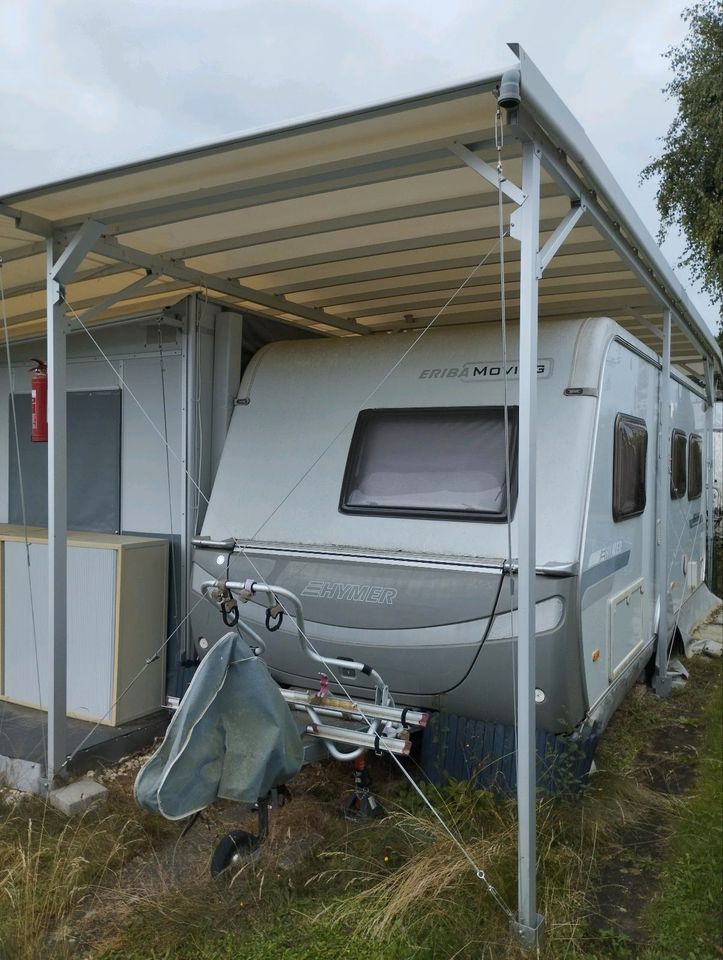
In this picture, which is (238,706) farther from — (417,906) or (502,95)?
(502,95)

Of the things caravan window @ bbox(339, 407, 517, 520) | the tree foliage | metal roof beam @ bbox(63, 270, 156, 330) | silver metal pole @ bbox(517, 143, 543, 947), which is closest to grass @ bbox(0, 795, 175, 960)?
silver metal pole @ bbox(517, 143, 543, 947)

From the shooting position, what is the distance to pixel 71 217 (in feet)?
13.0

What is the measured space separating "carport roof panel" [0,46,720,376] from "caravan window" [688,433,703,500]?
1.58m

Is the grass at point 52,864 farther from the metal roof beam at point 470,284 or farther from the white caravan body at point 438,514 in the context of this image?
the metal roof beam at point 470,284

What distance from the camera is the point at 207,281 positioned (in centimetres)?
486

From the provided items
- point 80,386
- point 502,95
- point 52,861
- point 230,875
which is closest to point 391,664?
point 230,875

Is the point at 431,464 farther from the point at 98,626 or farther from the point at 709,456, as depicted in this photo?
the point at 709,456

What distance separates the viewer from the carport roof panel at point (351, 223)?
116 inches

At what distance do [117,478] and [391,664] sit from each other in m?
2.42

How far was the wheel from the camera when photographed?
321 cm

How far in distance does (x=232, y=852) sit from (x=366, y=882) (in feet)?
1.78

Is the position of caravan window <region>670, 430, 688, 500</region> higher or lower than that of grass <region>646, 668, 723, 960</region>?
higher

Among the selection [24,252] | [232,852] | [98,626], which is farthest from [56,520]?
[232,852]

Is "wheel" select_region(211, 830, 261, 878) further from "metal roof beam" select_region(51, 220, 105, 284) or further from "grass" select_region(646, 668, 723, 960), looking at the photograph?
"metal roof beam" select_region(51, 220, 105, 284)
